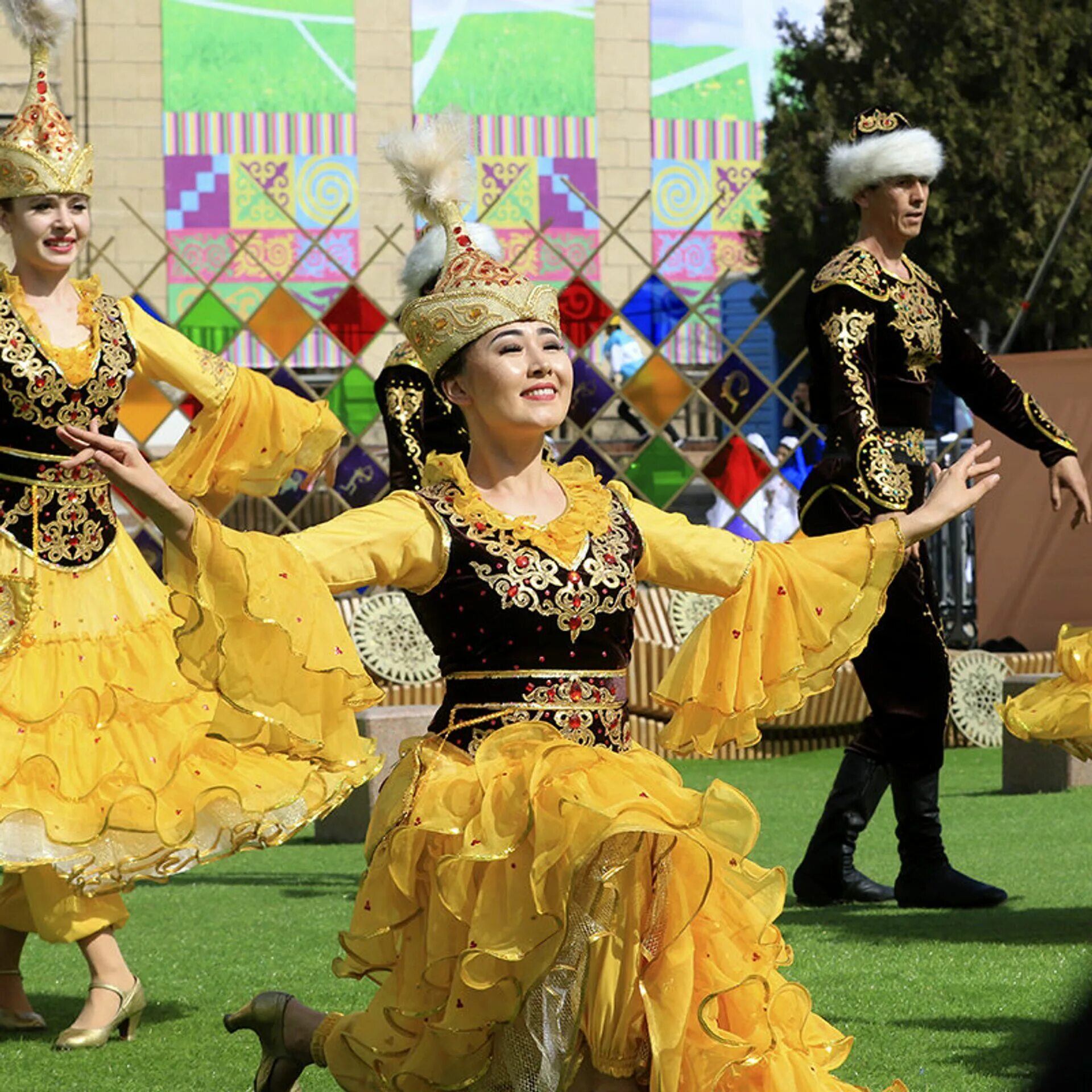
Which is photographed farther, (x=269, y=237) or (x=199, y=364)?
(x=269, y=237)

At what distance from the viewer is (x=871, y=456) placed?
5.34m

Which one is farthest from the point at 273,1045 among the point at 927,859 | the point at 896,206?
the point at 896,206

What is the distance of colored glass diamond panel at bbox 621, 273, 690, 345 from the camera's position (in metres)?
13.1

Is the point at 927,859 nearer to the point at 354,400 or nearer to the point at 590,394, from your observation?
the point at 590,394

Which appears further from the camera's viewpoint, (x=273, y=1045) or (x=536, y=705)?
(x=273, y=1045)

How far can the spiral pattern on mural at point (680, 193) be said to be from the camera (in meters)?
20.8

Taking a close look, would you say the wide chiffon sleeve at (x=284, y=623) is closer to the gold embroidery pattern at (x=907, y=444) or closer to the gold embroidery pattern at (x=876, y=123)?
the gold embroidery pattern at (x=907, y=444)

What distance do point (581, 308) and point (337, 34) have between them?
27.4 ft

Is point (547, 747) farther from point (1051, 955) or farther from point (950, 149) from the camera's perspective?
point (950, 149)

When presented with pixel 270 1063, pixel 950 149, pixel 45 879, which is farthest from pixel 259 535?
pixel 950 149

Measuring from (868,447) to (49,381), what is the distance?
6.39 ft

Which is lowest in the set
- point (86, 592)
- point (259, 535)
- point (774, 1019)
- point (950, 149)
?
point (774, 1019)

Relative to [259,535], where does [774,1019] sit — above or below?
below

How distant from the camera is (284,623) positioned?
3.23m
